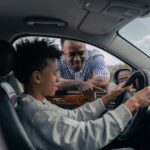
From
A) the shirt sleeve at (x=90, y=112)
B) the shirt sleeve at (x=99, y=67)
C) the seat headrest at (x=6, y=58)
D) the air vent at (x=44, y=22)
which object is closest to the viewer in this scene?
the seat headrest at (x=6, y=58)

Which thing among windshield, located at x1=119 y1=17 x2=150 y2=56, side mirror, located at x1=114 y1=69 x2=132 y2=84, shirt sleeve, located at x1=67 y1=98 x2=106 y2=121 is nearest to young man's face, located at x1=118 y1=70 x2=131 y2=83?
side mirror, located at x1=114 y1=69 x2=132 y2=84

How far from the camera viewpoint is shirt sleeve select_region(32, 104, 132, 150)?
215 cm

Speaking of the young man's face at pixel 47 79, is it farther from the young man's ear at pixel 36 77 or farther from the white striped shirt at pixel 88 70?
the white striped shirt at pixel 88 70

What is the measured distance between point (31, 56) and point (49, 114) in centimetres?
36

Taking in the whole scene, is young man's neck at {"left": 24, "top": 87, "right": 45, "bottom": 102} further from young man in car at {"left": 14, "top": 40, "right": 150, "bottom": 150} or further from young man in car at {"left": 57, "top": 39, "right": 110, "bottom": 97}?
young man in car at {"left": 57, "top": 39, "right": 110, "bottom": 97}

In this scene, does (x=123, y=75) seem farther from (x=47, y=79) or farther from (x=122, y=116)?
(x=122, y=116)

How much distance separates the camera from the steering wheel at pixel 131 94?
101 inches

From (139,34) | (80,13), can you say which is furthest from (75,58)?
(80,13)

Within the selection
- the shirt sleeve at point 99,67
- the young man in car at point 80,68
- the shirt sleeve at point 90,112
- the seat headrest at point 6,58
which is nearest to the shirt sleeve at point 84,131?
the seat headrest at point 6,58

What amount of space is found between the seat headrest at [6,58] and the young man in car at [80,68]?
48.0 inches

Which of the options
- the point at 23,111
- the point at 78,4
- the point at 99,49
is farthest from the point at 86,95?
the point at 23,111

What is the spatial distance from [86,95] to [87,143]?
48.4 inches

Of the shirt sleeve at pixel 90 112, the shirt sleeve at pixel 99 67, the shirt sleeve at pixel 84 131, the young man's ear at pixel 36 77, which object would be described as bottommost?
the shirt sleeve at pixel 84 131

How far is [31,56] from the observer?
7.99ft
